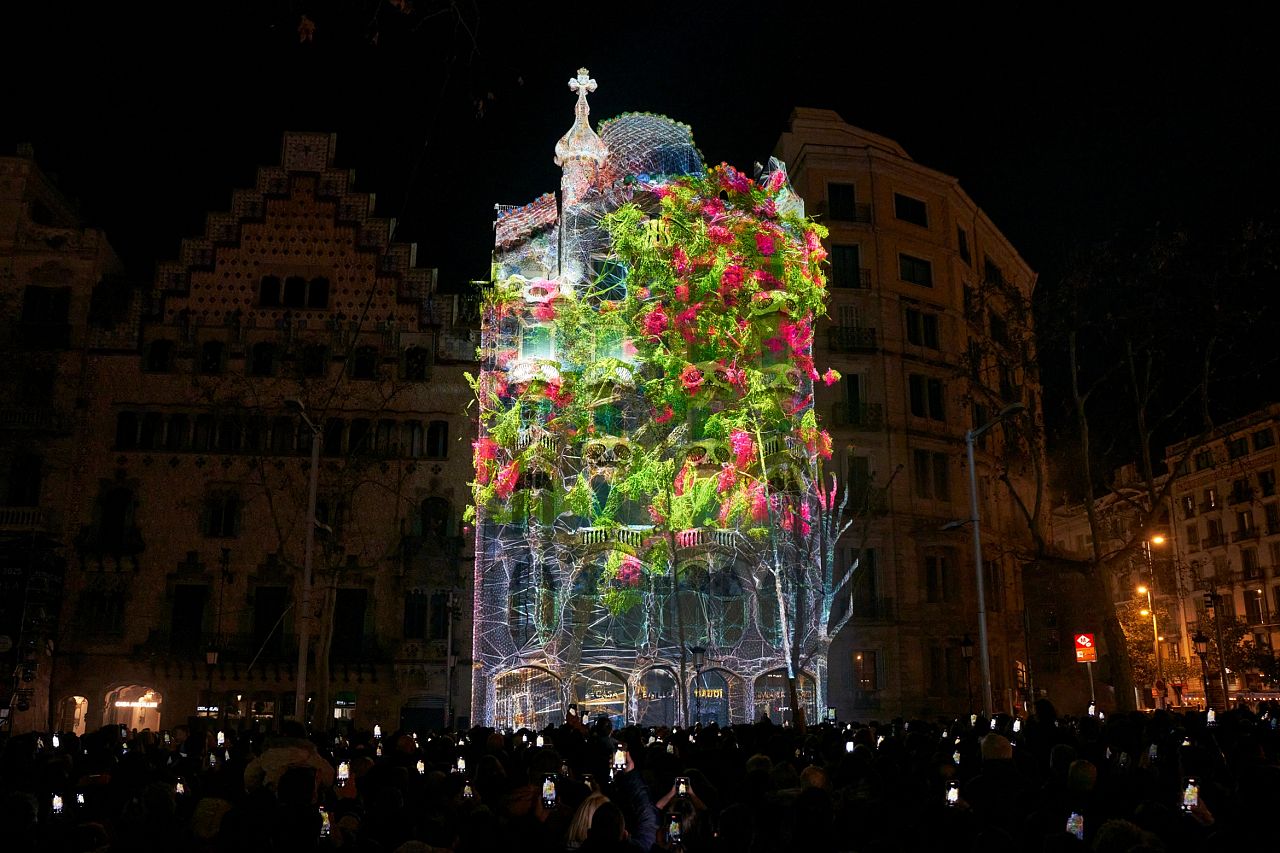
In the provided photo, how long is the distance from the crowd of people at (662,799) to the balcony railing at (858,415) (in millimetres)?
27578

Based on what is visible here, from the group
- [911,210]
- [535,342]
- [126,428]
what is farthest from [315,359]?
[911,210]

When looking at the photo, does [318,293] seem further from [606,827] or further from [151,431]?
[606,827]

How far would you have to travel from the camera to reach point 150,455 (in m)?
40.6

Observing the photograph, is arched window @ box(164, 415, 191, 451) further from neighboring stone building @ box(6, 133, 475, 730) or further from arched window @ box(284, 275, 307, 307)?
arched window @ box(284, 275, 307, 307)

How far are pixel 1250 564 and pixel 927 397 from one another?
38.0 metres

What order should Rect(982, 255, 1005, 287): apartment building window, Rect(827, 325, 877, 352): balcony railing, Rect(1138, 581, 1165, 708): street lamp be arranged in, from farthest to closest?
Rect(1138, 581, 1165, 708): street lamp, Rect(982, 255, 1005, 287): apartment building window, Rect(827, 325, 877, 352): balcony railing

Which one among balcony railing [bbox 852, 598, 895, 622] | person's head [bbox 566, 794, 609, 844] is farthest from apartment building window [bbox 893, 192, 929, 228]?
person's head [bbox 566, 794, 609, 844]

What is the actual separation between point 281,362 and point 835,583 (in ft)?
72.2

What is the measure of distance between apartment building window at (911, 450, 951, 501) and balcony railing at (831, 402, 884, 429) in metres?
2.03

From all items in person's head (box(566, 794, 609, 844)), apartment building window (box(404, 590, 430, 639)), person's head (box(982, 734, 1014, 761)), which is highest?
apartment building window (box(404, 590, 430, 639))

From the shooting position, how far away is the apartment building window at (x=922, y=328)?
4462cm

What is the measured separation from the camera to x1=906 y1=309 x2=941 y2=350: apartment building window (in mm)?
44625

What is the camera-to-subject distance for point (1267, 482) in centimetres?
6794

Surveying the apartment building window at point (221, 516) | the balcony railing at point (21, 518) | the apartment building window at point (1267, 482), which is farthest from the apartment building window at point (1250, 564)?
the balcony railing at point (21, 518)
